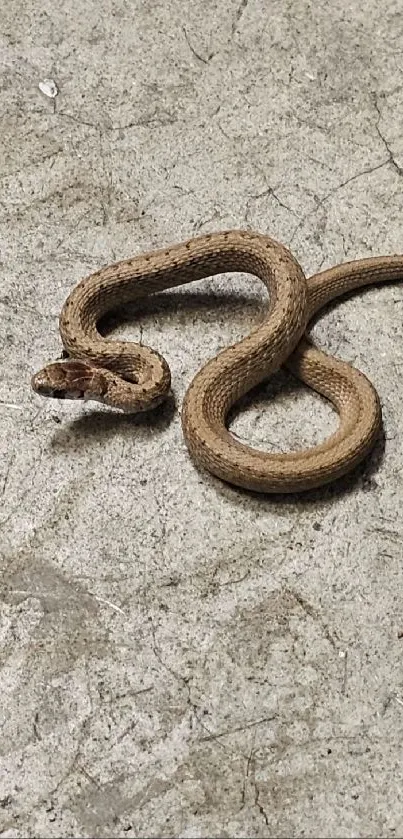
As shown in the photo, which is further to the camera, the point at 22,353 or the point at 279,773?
the point at 22,353

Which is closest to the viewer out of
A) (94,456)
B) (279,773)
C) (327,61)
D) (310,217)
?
(279,773)

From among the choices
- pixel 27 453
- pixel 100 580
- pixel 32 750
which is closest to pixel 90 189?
pixel 27 453

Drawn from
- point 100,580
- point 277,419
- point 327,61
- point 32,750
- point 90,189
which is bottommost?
point 32,750

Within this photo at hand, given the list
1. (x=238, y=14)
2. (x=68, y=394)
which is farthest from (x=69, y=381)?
(x=238, y=14)

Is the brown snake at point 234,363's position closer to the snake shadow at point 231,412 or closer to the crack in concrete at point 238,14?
the snake shadow at point 231,412

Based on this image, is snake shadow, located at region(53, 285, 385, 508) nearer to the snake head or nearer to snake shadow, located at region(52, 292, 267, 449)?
snake shadow, located at region(52, 292, 267, 449)

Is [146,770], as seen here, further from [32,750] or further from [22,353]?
[22,353]

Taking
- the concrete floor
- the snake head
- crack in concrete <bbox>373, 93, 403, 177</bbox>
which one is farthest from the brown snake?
crack in concrete <bbox>373, 93, 403, 177</bbox>

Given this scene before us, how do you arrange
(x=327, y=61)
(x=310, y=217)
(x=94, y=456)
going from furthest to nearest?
(x=327, y=61)
(x=310, y=217)
(x=94, y=456)

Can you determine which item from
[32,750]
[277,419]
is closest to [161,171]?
[277,419]

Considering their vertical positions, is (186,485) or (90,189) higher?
(90,189)
